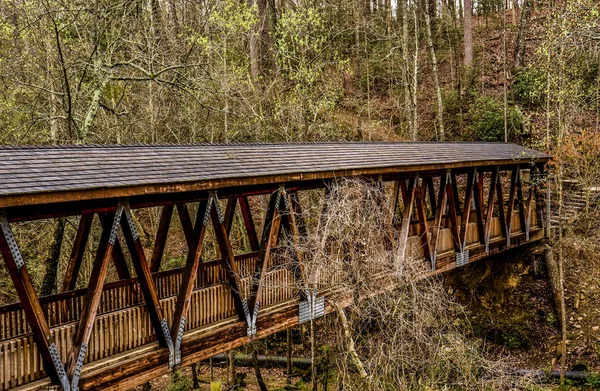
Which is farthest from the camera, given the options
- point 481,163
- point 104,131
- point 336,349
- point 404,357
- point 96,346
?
point 104,131

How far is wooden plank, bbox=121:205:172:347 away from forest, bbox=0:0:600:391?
104 inches

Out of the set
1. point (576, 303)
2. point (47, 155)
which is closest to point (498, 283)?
point (576, 303)

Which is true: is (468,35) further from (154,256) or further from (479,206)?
(154,256)

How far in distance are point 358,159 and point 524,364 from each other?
8.99m

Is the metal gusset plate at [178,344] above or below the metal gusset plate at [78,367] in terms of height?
below

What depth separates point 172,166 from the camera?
7.95 m

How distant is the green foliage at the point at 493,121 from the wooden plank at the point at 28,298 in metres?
22.1

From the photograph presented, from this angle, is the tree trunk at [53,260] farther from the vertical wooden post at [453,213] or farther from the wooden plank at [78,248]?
the vertical wooden post at [453,213]

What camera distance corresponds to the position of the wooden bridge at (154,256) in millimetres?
6207

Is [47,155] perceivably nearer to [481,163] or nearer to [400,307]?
[400,307]

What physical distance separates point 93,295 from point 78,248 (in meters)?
2.40

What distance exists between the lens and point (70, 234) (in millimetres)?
16922

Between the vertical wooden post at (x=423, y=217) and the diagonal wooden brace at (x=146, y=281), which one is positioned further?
the vertical wooden post at (x=423, y=217)

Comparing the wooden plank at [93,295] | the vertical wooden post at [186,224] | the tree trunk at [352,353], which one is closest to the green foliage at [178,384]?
the vertical wooden post at [186,224]
